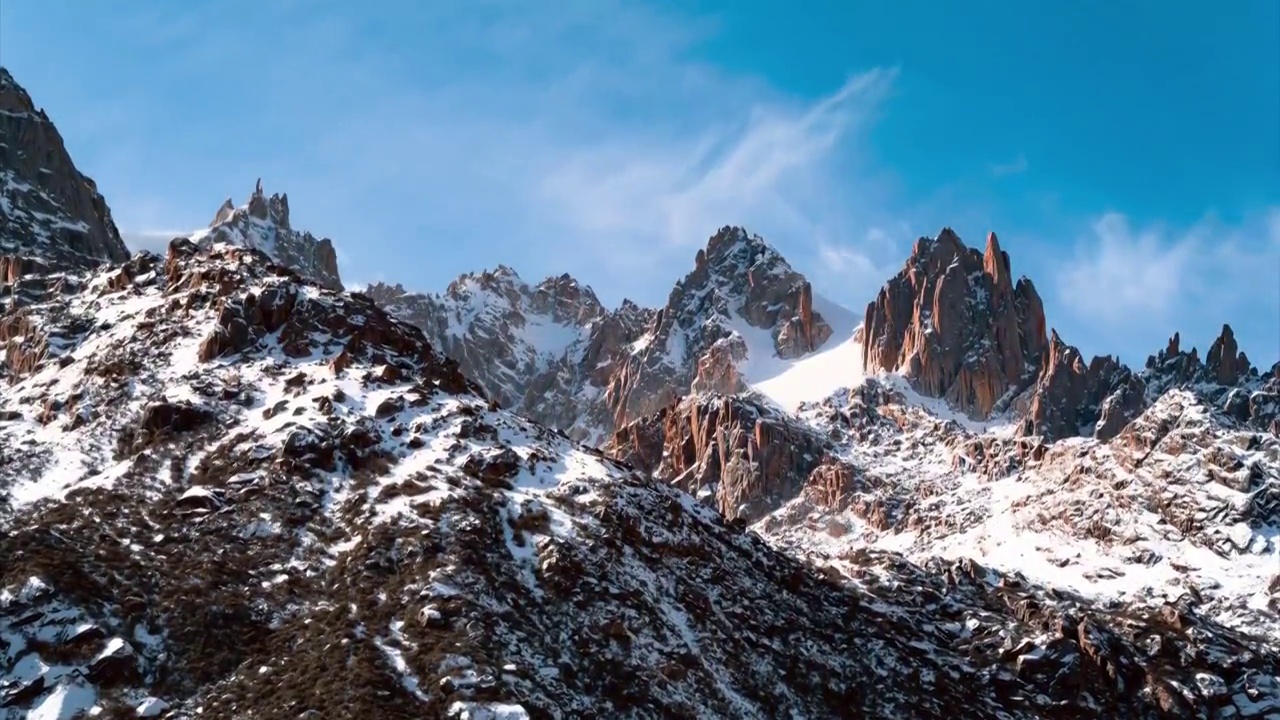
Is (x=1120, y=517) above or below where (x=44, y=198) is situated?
below

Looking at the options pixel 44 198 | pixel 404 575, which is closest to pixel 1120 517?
pixel 404 575

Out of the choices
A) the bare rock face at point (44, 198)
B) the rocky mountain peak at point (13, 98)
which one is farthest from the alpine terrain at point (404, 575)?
the rocky mountain peak at point (13, 98)

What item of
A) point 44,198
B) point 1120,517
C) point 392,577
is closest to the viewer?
point 392,577

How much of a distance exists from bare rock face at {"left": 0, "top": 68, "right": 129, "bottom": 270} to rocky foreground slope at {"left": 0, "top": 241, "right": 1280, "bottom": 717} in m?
42.7

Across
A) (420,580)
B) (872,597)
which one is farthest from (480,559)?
(872,597)

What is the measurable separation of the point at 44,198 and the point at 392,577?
365ft

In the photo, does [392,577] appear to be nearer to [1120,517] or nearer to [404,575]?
[404,575]

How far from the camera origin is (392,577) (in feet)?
272

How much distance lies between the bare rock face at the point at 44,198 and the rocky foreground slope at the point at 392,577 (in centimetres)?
4272

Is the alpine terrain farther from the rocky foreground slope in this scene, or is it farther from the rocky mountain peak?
the rocky mountain peak

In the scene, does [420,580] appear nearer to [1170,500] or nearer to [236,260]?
[236,260]

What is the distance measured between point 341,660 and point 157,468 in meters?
26.1

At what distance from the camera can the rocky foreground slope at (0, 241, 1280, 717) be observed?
7369 cm

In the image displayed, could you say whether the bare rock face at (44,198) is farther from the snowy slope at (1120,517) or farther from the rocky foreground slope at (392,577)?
the snowy slope at (1120,517)
